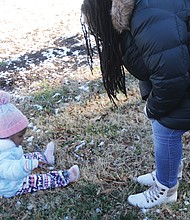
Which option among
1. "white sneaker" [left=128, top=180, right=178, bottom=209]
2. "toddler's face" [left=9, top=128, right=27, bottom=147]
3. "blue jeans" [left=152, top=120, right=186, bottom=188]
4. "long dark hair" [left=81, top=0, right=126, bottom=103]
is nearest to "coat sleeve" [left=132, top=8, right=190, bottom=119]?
"long dark hair" [left=81, top=0, right=126, bottom=103]

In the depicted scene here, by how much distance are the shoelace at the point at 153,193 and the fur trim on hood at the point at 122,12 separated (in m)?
1.17

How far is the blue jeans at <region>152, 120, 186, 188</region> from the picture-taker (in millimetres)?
2082

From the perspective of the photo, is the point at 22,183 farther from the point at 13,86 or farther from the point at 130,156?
the point at 13,86

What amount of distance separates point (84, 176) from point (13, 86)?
2192 millimetres

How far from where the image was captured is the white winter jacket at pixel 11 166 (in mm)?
2529

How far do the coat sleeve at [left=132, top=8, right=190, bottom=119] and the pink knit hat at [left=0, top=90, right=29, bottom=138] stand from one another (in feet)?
3.68

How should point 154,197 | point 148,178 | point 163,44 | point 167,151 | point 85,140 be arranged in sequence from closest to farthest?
point 163,44
point 167,151
point 154,197
point 148,178
point 85,140

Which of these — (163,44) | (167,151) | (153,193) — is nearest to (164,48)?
(163,44)

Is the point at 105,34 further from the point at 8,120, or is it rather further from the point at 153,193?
the point at 153,193

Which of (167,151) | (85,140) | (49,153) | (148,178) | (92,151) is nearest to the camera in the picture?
(167,151)

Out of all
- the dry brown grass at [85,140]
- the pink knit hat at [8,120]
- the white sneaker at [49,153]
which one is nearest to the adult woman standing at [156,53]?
the dry brown grass at [85,140]

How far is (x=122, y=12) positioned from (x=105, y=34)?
8.1 inches

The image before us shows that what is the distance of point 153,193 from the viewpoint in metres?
2.48

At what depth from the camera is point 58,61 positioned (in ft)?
17.3
